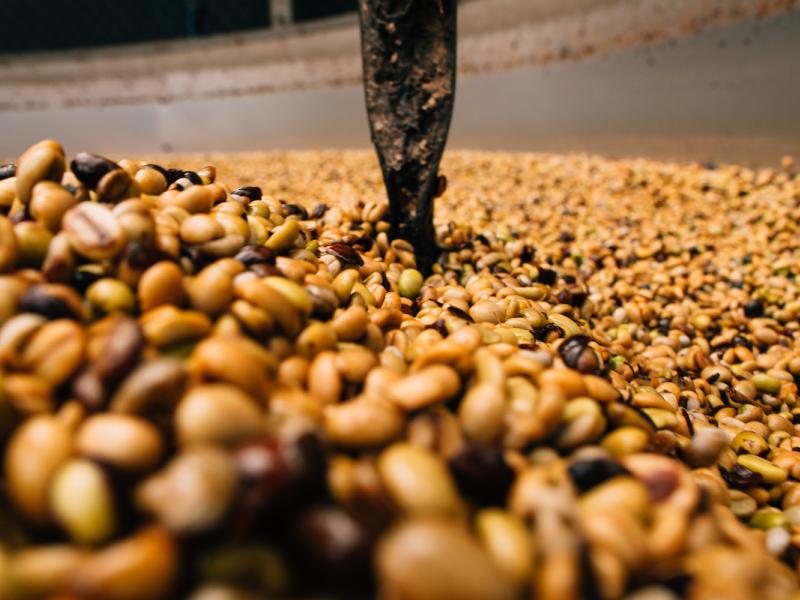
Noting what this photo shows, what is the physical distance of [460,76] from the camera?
7051mm

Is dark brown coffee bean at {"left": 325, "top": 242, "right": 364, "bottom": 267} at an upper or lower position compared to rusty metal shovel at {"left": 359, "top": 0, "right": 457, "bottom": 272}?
lower

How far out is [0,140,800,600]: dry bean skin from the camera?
74cm

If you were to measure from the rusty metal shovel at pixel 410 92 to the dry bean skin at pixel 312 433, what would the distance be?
594 millimetres

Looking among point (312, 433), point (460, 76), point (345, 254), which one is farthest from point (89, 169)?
point (460, 76)

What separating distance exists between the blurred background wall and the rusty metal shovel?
Result: 12.9ft

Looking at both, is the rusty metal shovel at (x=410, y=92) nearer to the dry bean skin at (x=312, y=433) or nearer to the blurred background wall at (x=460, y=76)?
the dry bean skin at (x=312, y=433)

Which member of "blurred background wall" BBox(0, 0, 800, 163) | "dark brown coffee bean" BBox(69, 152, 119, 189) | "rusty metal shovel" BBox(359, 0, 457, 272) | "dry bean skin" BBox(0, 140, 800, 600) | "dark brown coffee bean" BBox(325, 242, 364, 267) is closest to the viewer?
"dry bean skin" BBox(0, 140, 800, 600)

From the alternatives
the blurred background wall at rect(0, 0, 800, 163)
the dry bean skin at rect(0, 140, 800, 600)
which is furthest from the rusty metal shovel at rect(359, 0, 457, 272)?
the blurred background wall at rect(0, 0, 800, 163)

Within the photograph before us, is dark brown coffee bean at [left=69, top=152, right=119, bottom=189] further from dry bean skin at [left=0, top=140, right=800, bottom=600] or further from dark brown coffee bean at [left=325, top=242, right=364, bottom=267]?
dark brown coffee bean at [left=325, top=242, right=364, bottom=267]

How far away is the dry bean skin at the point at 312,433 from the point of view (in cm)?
74

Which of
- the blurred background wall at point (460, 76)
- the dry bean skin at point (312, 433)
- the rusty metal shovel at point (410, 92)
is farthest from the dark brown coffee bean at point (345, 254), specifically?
the blurred background wall at point (460, 76)

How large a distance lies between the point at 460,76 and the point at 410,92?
5383 millimetres

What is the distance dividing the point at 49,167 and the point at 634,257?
3.18 meters

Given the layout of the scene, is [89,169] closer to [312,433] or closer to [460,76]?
[312,433]
